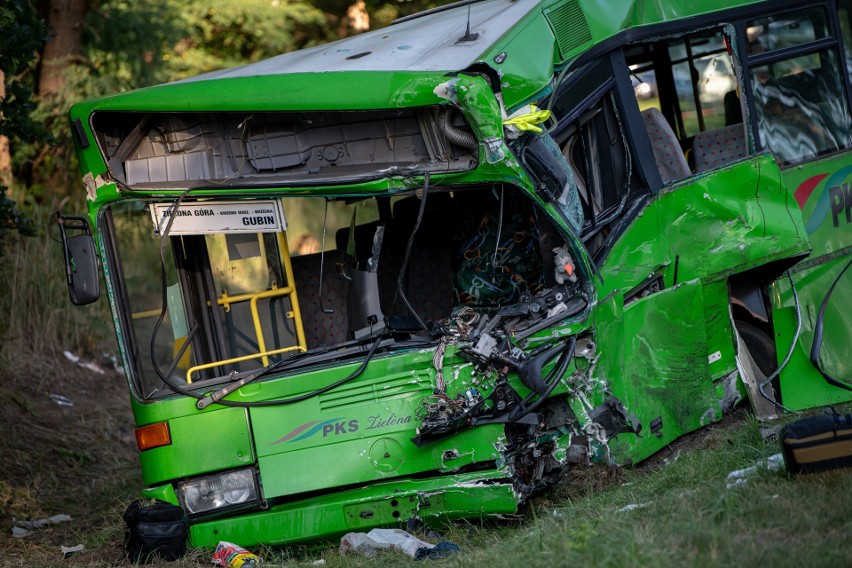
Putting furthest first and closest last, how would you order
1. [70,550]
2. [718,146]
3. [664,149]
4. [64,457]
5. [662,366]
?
1. [64,457]
2. [718,146]
3. [664,149]
4. [70,550]
5. [662,366]

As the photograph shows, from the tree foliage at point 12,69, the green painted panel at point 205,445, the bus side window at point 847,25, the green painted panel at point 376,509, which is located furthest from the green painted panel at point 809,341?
the tree foliage at point 12,69

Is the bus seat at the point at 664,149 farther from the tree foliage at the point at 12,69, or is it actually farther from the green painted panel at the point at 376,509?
the tree foliage at the point at 12,69

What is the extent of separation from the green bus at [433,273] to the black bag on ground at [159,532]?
9cm

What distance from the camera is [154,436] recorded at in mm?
5625

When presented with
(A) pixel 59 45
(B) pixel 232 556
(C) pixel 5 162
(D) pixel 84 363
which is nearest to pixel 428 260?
(B) pixel 232 556

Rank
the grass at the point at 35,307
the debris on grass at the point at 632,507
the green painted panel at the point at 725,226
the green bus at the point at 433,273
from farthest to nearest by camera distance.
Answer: the grass at the point at 35,307 < the green painted panel at the point at 725,226 < the green bus at the point at 433,273 < the debris on grass at the point at 632,507

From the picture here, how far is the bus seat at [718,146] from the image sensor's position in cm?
726

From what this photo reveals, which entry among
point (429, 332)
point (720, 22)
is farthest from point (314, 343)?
point (720, 22)

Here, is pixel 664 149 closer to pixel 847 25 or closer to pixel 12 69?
pixel 847 25

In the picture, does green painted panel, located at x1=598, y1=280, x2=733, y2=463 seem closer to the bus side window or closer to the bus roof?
the bus roof

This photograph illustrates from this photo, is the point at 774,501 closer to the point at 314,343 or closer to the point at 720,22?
the point at 314,343

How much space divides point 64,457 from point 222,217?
15.1 ft

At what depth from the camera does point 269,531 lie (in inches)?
218

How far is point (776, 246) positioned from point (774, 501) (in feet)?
7.13
